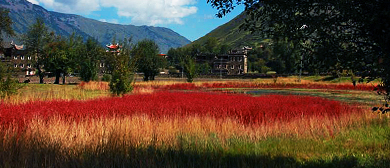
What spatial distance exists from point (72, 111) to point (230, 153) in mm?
6914

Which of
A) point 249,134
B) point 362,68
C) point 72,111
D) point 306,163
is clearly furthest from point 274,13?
point 72,111

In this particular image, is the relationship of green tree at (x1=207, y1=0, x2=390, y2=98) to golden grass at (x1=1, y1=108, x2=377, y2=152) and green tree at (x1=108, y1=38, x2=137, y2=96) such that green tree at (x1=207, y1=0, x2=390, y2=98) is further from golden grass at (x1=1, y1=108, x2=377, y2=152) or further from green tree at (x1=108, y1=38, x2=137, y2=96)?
green tree at (x1=108, y1=38, x2=137, y2=96)

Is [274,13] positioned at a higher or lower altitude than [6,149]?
higher

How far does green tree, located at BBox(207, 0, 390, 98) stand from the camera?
5.32 m

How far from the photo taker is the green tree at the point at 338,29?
5316 millimetres

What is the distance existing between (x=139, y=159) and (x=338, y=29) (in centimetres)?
476

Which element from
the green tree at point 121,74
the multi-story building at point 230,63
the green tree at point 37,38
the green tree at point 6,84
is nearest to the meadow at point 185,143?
the green tree at point 6,84

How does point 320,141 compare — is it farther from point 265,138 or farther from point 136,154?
point 136,154

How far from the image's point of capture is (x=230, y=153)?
8.16m

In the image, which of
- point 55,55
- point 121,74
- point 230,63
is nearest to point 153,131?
point 121,74

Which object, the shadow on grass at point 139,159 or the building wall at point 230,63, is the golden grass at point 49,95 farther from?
the building wall at point 230,63

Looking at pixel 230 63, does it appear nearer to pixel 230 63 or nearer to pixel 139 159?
pixel 230 63

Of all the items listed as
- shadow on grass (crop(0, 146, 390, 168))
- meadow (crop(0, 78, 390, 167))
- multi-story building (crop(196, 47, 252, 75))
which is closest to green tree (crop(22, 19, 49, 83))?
meadow (crop(0, 78, 390, 167))

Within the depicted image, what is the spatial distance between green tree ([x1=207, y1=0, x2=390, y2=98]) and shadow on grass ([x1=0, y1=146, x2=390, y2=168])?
7.85ft
